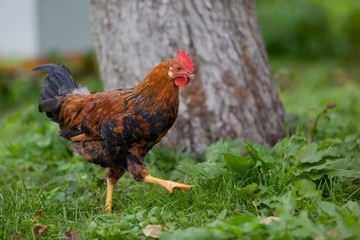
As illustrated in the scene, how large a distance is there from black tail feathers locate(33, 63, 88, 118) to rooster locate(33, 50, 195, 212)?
0.20m

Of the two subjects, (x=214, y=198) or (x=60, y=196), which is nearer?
(x=214, y=198)

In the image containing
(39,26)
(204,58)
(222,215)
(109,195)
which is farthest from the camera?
(39,26)

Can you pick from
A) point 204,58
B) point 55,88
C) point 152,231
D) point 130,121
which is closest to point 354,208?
point 152,231

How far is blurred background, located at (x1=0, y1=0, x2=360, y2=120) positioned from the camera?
32.0 ft

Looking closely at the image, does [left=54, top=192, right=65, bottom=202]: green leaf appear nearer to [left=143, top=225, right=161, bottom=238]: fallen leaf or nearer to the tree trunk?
[left=143, top=225, right=161, bottom=238]: fallen leaf

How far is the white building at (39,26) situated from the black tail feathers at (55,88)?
713cm

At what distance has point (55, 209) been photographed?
2891 millimetres

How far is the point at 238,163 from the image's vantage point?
2.84 m

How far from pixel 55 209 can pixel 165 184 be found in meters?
0.87

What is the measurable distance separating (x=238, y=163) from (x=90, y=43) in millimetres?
9457

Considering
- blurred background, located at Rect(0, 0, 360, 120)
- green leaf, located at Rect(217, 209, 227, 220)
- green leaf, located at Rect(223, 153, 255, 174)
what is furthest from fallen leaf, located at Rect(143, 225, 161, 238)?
blurred background, located at Rect(0, 0, 360, 120)

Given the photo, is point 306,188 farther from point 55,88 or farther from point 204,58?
point 55,88

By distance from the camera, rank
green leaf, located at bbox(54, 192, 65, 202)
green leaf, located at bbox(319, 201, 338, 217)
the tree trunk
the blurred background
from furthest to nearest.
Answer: the blurred background
the tree trunk
green leaf, located at bbox(54, 192, 65, 202)
green leaf, located at bbox(319, 201, 338, 217)

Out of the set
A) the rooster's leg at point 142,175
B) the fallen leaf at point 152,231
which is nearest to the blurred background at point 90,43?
the rooster's leg at point 142,175
